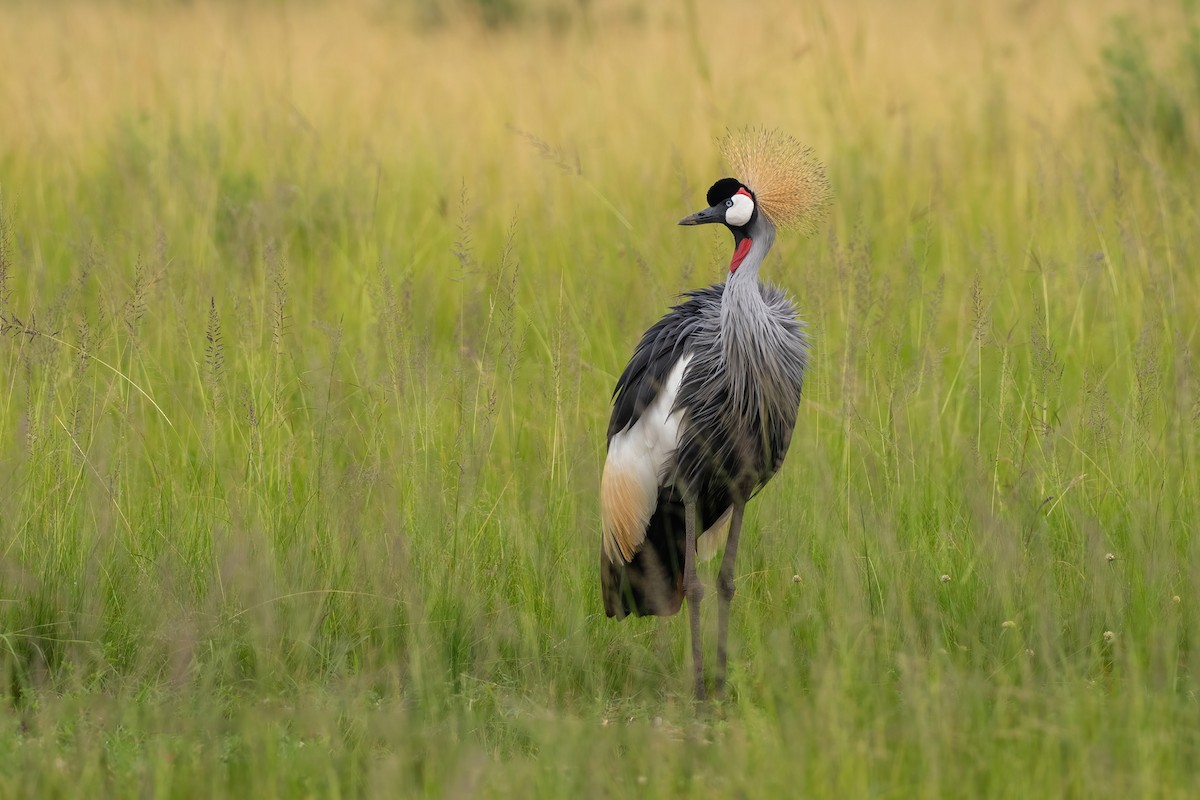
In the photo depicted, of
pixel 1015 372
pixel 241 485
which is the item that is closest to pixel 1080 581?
pixel 1015 372

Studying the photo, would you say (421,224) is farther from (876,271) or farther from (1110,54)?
(1110,54)

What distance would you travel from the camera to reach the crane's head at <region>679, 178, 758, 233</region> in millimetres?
3689

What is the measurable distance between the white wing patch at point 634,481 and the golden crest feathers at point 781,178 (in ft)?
2.00

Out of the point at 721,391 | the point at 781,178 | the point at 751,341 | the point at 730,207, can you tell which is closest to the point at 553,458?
the point at 721,391

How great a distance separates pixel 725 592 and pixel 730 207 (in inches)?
40.0

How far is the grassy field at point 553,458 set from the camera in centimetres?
273

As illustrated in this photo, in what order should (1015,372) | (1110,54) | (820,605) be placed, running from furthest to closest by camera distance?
(1110,54), (1015,372), (820,605)

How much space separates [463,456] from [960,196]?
338 centimetres

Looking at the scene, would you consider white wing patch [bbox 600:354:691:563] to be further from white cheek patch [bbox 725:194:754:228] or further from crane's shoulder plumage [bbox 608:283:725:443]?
white cheek patch [bbox 725:194:754:228]

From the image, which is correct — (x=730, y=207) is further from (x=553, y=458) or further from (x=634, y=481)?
(x=553, y=458)

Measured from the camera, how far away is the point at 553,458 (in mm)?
4090

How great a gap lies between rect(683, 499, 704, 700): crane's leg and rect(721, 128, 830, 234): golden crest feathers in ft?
2.73

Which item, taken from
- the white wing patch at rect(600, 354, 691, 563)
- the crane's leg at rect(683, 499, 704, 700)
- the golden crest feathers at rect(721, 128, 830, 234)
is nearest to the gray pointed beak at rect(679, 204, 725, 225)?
the golden crest feathers at rect(721, 128, 830, 234)

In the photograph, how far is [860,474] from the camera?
4.21 metres
